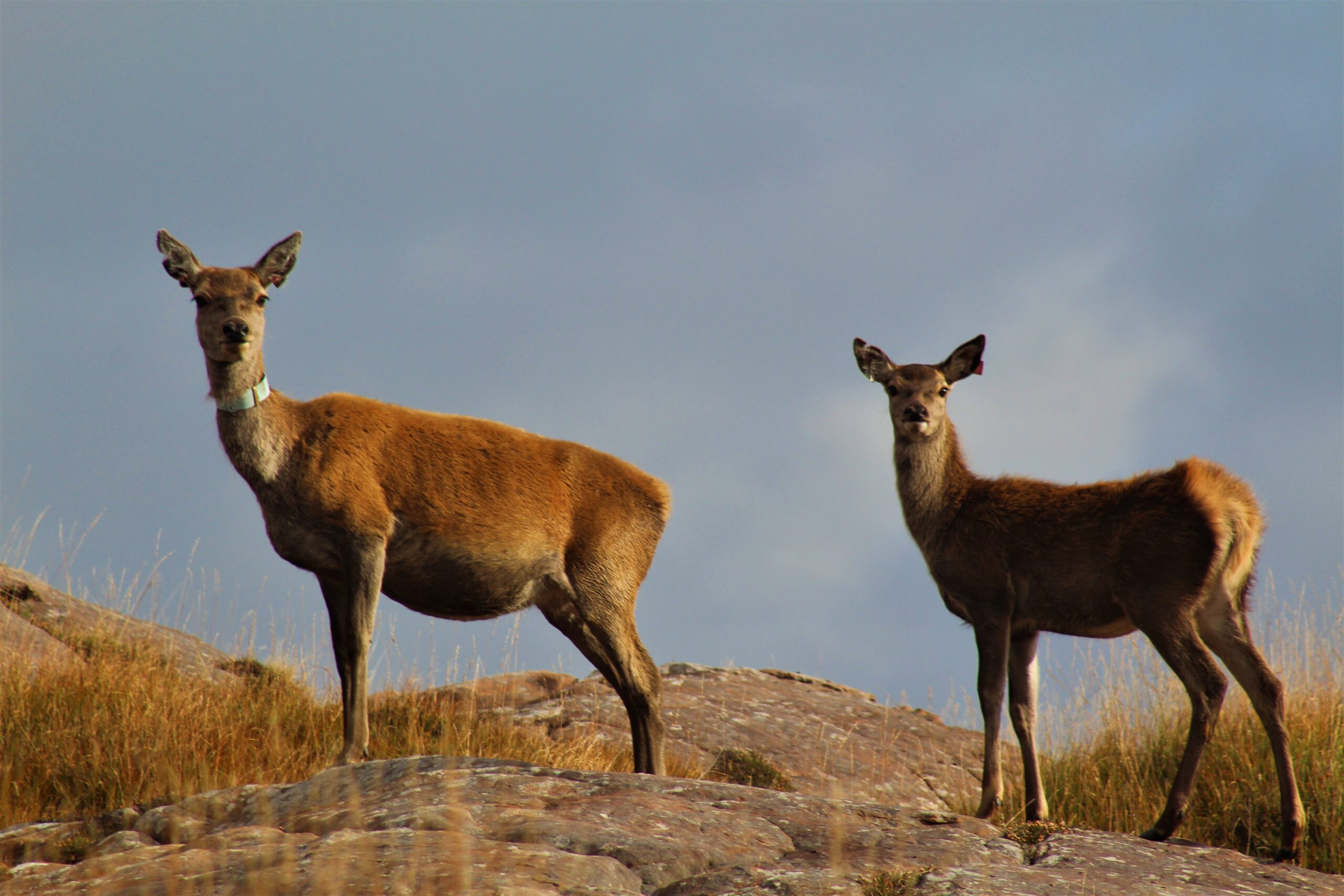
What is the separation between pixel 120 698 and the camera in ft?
30.9

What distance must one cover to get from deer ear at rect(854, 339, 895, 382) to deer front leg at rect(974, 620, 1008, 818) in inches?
82.7

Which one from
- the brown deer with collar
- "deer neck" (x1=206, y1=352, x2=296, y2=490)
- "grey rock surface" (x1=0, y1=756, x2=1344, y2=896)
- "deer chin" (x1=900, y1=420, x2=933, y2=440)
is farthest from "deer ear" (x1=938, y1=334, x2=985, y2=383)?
"deer neck" (x1=206, y1=352, x2=296, y2=490)

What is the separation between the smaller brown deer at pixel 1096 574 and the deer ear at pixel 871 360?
1.20 ft

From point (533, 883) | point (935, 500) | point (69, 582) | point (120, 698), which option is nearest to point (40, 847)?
point (533, 883)

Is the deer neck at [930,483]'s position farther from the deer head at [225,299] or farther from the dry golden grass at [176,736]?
the deer head at [225,299]

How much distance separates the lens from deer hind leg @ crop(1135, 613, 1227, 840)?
6668 millimetres

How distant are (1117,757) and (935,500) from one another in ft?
13.8

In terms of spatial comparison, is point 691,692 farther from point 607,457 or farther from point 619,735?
point 607,457

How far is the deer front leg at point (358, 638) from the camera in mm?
7680

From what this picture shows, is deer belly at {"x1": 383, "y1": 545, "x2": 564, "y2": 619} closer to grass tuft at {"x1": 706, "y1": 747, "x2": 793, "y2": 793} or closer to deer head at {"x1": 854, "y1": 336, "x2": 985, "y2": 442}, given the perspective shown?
deer head at {"x1": 854, "y1": 336, "x2": 985, "y2": 442}

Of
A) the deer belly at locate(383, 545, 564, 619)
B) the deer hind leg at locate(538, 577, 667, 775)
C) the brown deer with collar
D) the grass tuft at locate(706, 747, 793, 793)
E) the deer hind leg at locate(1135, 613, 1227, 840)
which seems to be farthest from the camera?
the grass tuft at locate(706, 747, 793, 793)

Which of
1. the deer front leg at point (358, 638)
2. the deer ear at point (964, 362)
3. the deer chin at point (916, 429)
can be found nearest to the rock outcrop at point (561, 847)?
the deer front leg at point (358, 638)

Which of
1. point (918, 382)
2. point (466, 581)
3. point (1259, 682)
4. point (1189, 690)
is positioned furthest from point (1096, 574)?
point (466, 581)

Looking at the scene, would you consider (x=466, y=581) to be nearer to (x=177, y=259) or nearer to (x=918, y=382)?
(x=177, y=259)
